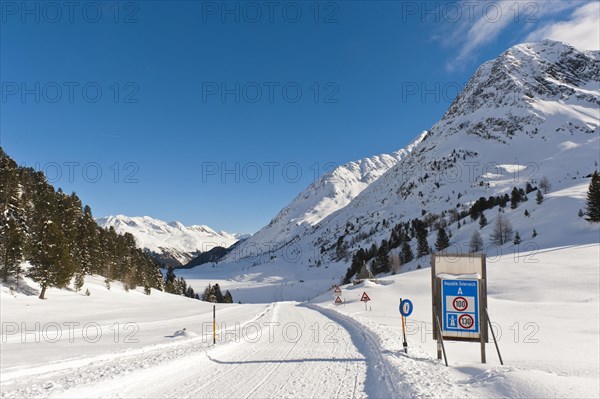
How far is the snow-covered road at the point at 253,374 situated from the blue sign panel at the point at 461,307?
7.90 ft

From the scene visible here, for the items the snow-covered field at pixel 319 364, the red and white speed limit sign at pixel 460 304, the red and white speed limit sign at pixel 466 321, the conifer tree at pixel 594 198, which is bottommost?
the snow-covered field at pixel 319 364

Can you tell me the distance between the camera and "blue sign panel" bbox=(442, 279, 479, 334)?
10.9 meters

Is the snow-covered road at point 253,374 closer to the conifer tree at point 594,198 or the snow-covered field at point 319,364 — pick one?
the snow-covered field at point 319,364

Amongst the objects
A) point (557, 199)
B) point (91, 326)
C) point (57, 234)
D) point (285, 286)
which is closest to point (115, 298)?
point (57, 234)

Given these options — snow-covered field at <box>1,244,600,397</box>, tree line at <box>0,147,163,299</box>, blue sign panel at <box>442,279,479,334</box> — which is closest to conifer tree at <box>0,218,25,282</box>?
tree line at <box>0,147,163,299</box>

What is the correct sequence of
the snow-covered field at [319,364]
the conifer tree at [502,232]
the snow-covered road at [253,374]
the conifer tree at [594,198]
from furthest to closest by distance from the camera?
the conifer tree at [502,232] → the conifer tree at [594,198] → the snow-covered road at [253,374] → the snow-covered field at [319,364]

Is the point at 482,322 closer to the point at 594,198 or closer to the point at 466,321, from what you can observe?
the point at 466,321

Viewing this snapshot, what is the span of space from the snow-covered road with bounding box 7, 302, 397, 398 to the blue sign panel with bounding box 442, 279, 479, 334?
2.41 meters

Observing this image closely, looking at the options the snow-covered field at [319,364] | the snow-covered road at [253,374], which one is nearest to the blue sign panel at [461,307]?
the snow-covered field at [319,364]

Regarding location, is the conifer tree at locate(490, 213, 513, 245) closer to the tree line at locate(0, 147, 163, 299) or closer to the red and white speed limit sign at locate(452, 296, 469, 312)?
the tree line at locate(0, 147, 163, 299)

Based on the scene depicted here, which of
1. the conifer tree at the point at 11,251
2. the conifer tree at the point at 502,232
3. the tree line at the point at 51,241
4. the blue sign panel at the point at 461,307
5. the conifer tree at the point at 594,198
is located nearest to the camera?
the blue sign panel at the point at 461,307

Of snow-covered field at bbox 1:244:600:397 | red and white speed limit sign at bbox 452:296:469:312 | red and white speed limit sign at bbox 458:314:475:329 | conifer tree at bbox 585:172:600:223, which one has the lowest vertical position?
snow-covered field at bbox 1:244:600:397

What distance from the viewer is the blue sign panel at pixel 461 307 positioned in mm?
10875

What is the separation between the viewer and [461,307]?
10969 mm
